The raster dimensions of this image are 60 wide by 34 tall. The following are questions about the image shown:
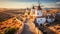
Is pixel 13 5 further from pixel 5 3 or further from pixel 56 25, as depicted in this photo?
pixel 56 25

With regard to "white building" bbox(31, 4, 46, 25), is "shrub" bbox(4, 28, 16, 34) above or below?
below

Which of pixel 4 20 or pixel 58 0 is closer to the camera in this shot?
pixel 4 20

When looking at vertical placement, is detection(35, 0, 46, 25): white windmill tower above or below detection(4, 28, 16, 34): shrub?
above

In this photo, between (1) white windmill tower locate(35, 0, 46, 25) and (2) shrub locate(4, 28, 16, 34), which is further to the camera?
(1) white windmill tower locate(35, 0, 46, 25)

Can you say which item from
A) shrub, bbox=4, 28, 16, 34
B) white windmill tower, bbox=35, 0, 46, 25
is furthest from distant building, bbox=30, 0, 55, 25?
shrub, bbox=4, 28, 16, 34

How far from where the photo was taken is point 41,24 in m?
4.57

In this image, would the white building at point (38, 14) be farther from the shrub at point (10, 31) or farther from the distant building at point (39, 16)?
the shrub at point (10, 31)

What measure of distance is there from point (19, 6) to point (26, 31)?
757 millimetres

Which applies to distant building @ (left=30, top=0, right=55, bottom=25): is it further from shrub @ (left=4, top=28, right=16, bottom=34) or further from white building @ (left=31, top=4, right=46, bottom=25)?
shrub @ (left=4, top=28, right=16, bottom=34)

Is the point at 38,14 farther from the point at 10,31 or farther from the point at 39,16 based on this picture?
the point at 10,31

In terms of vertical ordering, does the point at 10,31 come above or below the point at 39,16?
below

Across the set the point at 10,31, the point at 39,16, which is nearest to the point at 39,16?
the point at 39,16

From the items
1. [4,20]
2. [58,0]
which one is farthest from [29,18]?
[58,0]

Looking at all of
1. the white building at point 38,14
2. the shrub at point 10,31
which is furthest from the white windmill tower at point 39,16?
the shrub at point 10,31
